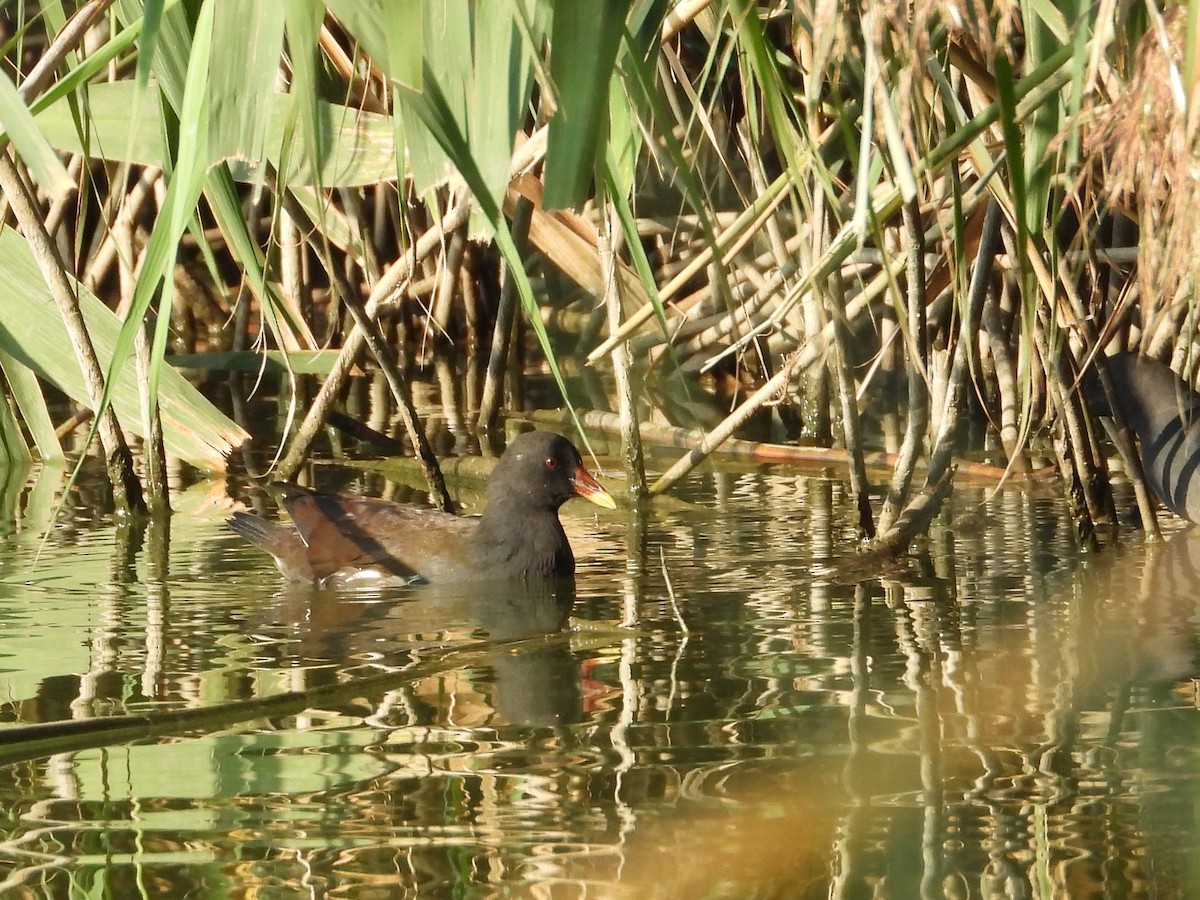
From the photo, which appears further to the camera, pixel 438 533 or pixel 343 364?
pixel 343 364

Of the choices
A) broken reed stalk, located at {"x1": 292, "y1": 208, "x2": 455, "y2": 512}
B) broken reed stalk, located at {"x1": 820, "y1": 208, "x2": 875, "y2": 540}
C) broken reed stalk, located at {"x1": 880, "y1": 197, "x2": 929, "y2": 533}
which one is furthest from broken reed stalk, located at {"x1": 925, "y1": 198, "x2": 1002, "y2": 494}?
broken reed stalk, located at {"x1": 292, "y1": 208, "x2": 455, "y2": 512}

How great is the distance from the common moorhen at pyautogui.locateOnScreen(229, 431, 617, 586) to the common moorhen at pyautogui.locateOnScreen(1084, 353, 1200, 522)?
1585 mm

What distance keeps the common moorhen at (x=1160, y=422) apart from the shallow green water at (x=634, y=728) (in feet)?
0.69

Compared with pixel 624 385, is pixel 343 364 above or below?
above

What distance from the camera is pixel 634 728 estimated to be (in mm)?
2844

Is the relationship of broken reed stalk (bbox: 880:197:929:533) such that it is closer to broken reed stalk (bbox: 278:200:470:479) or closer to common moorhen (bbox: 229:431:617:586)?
common moorhen (bbox: 229:431:617:586)

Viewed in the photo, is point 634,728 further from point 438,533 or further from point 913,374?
point 438,533

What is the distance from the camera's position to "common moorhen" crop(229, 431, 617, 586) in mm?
4484

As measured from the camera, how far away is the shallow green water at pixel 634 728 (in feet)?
7.13

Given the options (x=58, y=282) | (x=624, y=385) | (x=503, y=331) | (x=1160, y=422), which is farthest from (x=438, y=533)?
(x=1160, y=422)

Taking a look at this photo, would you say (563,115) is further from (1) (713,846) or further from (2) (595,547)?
(2) (595,547)

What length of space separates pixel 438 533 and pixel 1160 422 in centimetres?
215

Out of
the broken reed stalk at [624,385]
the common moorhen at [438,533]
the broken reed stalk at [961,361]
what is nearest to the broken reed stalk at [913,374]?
the broken reed stalk at [961,361]

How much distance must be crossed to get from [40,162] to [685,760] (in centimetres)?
148
